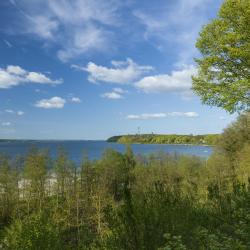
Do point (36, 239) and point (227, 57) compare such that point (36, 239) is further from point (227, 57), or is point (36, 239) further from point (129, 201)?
point (227, 57)

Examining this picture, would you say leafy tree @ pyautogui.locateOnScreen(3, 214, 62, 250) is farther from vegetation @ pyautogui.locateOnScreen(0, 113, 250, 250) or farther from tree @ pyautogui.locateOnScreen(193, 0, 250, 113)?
tree @ pyautogui.locateOnScreen(193, 0, 250, 113)

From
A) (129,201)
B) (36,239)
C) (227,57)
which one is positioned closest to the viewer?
(129,201)

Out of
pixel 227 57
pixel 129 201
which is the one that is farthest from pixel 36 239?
pixel 227 57

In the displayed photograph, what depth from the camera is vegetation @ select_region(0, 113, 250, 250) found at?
4348 millimetres

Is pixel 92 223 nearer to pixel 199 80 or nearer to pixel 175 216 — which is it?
pixel 199 80

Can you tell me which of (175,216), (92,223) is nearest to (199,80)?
(175,216)

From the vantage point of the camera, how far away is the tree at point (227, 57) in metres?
13.3

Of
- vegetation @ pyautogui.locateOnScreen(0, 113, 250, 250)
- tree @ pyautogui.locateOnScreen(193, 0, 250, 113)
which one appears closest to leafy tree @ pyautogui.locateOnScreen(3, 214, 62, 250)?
vegetation @ pyautogui.locateOnScreen(0, 113, 250, 250)

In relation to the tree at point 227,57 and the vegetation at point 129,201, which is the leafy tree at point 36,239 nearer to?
the vegetation at point 129,201

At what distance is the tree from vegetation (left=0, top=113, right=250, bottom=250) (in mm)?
3448

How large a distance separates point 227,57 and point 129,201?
38.6 ft

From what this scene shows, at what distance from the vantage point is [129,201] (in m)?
4.04

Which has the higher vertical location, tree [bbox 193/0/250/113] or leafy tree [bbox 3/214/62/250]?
tree [bbox 193/0/250/113]

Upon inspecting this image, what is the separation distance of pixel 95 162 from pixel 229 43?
1817 inches
